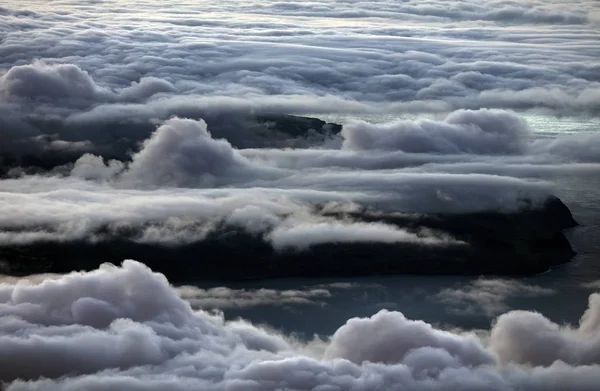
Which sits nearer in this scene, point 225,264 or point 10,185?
point 225,264

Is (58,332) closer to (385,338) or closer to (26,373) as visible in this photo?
(26,373)

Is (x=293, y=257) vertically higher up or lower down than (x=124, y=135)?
lower down

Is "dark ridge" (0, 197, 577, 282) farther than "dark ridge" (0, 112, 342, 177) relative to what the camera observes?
No

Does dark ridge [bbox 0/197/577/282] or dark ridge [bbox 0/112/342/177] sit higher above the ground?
dark ridge [bbox 0/112/342/177]

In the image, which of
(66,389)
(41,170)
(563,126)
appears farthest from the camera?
(563,126)

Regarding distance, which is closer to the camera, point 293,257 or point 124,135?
point 293,257

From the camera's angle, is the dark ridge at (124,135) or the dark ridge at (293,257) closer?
the dark ridge at (293,257)

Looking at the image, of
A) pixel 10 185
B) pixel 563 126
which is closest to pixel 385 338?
pixel 10 185

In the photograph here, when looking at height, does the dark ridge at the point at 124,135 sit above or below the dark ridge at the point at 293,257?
above
